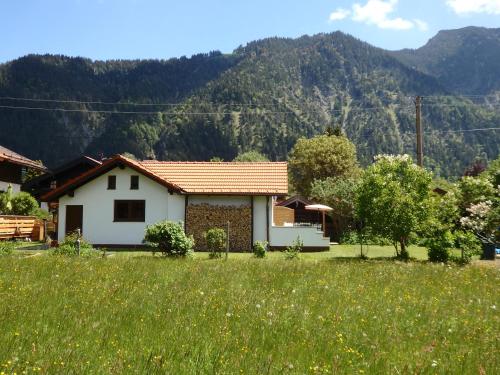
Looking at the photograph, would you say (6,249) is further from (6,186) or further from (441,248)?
(6,186)

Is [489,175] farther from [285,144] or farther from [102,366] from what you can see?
[285,144]

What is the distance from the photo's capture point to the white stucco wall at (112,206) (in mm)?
27438

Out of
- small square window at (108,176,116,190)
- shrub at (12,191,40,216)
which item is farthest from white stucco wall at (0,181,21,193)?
small square window at (108,176,116,190)

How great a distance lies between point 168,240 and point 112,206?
8.63 meters

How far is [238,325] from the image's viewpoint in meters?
6.24

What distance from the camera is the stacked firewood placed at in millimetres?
27219

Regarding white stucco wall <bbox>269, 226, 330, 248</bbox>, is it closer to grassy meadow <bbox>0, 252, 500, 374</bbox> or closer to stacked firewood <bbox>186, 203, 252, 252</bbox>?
stacked firewood <bbox>186, 203, 252, 252</bbox>

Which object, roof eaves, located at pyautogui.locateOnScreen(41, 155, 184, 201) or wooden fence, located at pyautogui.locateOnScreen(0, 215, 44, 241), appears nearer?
roof eaves, located at pyautogui.locateOnScreen(41, 155, 184, 201)

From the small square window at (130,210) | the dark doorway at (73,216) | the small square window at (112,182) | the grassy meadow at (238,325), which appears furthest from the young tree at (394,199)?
the dark doorway at (73,216)

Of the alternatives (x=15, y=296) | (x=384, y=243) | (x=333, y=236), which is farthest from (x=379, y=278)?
(x=333, y=236)

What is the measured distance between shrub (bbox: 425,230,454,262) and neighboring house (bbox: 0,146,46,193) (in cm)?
A: 3116

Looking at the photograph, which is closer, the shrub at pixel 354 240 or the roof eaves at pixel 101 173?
the roof eaves at pixel 101 173

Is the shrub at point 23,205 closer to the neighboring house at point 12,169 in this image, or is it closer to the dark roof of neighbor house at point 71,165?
the dark roof of neighbor house at point 71,165

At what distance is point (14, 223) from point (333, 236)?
2469 cm
